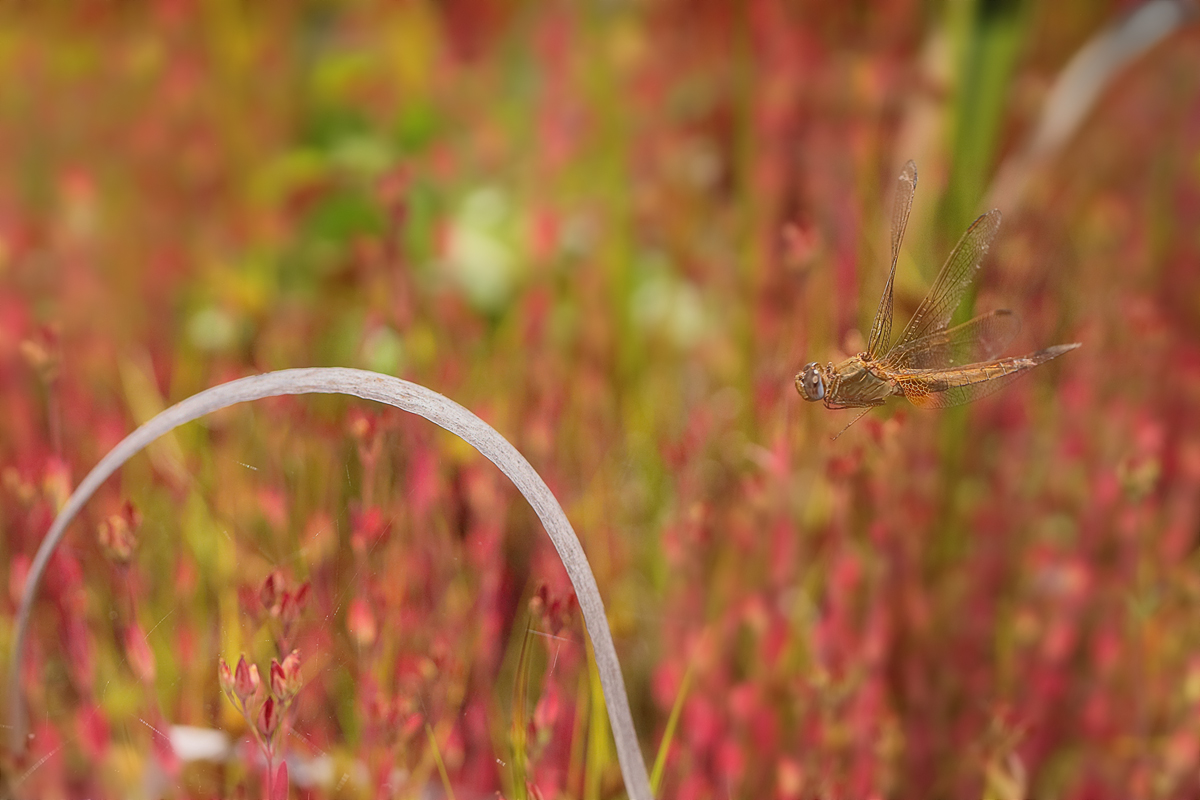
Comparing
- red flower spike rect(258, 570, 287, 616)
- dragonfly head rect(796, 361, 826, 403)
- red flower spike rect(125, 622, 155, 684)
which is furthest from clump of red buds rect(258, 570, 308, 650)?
dragonfly head rect(796, 361, 826, 403)

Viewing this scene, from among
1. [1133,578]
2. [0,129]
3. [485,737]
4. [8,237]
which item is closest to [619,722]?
[485,737]

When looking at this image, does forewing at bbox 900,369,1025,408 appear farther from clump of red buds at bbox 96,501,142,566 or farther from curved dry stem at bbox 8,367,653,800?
clump of red buds at bbox 96,501,142,566

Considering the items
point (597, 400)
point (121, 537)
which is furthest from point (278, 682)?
point (597, 400)

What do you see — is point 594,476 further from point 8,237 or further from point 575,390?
point 8,237

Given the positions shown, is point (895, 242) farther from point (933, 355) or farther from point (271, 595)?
point (271, 595)

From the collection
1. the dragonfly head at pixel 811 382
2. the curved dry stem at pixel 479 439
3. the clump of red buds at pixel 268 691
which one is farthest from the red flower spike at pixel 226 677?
the dragonfly head at pixel 811 382

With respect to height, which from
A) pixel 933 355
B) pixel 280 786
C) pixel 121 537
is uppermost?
pixel 933 355
